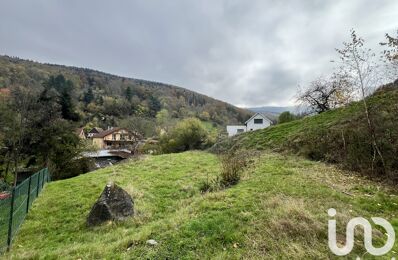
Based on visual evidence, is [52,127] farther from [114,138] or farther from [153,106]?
[153,106]

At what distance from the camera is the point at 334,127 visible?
1404cm

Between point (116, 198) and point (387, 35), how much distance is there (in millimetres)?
11397

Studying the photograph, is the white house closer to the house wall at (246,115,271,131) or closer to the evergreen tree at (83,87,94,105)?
the house wall at (246,115,271,131)

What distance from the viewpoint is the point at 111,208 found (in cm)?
712

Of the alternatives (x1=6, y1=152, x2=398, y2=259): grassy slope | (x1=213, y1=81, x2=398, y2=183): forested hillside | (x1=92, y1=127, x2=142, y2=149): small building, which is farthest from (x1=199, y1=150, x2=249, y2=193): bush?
(x1=92, y1=127, x2=142, y2=149): small building

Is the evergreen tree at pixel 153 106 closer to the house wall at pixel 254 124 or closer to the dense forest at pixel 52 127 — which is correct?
the dense forest at pixel 52 127

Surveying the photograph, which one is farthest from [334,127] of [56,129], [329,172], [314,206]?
[56,129]

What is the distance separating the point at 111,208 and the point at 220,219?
338cm

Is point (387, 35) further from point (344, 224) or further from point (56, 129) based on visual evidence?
point (56, 129)

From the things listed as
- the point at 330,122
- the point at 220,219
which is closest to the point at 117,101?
the point at 330,122

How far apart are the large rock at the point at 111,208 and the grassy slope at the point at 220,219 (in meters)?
0.31
